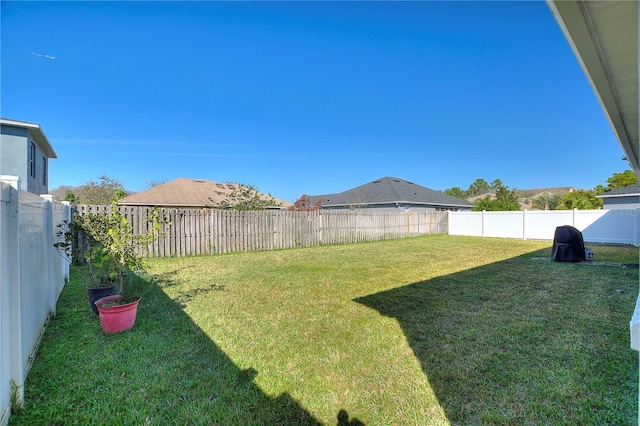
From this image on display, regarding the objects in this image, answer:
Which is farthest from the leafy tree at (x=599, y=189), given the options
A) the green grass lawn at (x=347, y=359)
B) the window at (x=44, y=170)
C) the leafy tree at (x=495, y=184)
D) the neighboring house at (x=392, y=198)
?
the window at (x=44, y=170)

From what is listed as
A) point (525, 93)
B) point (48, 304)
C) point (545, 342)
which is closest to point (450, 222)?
point (525, 93)

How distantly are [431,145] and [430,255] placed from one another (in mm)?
18560

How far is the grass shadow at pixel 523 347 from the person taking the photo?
6.59 feet

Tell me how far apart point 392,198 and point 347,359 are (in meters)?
19.8

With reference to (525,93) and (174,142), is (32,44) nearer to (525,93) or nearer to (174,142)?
(174,142)

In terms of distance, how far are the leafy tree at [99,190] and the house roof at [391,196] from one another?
16.6m

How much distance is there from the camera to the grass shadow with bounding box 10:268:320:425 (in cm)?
194

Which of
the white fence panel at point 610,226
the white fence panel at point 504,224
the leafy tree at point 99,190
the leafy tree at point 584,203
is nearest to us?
the white fence panel at point 610,226

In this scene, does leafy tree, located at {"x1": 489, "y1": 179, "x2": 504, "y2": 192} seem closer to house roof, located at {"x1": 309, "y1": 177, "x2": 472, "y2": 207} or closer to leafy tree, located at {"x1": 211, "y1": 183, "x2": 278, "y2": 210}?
house roof, located at {"x1": 309, "y1": 177, "x2": 472, "y2": 207}

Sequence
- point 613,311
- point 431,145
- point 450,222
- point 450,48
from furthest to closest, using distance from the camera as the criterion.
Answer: point 431,145 → point 450,222 → point 450,48 → point 613,311

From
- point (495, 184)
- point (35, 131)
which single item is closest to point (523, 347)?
A: point (35, 131)

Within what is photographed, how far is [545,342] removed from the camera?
3021 millimetres

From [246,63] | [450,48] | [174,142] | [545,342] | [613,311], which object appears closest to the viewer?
[545,342]

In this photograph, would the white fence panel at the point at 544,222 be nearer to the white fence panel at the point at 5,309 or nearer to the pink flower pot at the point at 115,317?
the pink flower pot at the point at 115,317
